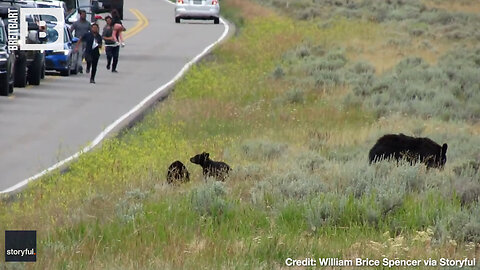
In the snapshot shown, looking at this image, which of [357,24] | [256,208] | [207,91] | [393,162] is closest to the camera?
[256,208]

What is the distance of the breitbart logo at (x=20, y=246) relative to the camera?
9.28 m

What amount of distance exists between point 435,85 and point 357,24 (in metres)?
25.2

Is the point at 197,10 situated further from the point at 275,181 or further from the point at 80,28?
the point at 275,181

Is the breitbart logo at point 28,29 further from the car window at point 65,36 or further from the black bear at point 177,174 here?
the black bear at point 177,174

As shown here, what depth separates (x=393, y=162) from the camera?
14180 millimetres

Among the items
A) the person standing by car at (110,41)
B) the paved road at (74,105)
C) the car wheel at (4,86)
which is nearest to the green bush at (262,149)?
the paved road at (74,105)

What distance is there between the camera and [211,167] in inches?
564

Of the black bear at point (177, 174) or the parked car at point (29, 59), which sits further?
the parked car at point (29, 59)

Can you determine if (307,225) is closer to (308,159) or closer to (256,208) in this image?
(256,208)

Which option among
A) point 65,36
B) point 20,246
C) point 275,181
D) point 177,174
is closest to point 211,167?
point 177,174

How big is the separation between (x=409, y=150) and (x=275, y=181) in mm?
2290

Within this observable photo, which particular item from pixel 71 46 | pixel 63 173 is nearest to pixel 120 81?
pixel 71 46

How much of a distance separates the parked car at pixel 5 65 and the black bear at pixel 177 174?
12.0 metres

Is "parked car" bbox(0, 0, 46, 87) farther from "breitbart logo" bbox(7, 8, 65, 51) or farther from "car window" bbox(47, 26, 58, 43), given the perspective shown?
"car window" bbox(47, 26, 58, 43)
